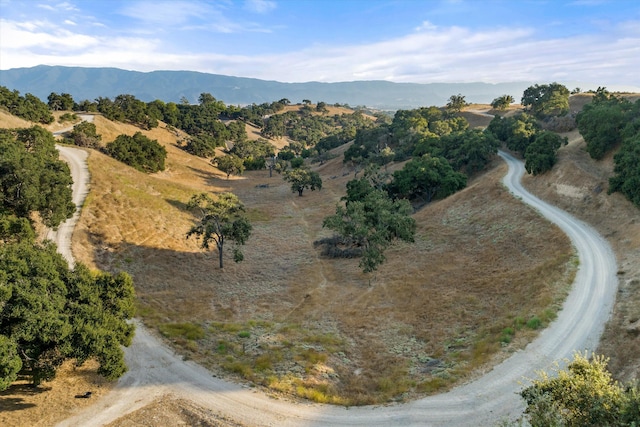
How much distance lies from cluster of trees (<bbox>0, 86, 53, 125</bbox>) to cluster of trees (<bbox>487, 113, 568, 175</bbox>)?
121818 millimetres

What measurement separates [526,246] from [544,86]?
115150 millimetres

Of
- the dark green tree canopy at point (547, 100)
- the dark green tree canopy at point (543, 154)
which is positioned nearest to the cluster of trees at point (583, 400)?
the dark green tree canopy at point (543, 154)

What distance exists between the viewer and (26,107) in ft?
311

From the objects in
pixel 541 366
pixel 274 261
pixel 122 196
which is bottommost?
pixel 274 261

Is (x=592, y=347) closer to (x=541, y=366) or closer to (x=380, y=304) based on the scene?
(x=541, y=366)

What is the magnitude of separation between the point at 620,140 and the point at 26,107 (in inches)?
5348

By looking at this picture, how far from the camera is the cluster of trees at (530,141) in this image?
67438mm

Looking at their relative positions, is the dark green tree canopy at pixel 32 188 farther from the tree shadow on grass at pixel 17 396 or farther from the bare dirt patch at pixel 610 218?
the bare dirt patch at pixel 610 218

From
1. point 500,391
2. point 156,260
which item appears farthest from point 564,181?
point 156,260

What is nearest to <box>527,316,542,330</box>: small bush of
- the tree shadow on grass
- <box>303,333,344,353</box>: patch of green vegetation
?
<box>303,333,344,353</box>: patch of green vegetation

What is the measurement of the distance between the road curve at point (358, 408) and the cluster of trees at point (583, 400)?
2.94m

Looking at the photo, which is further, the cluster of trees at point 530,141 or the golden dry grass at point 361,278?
the cluster of trees at point 530,141

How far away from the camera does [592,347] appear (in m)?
24.4

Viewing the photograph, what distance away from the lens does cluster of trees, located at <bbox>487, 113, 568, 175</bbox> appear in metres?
67.4
